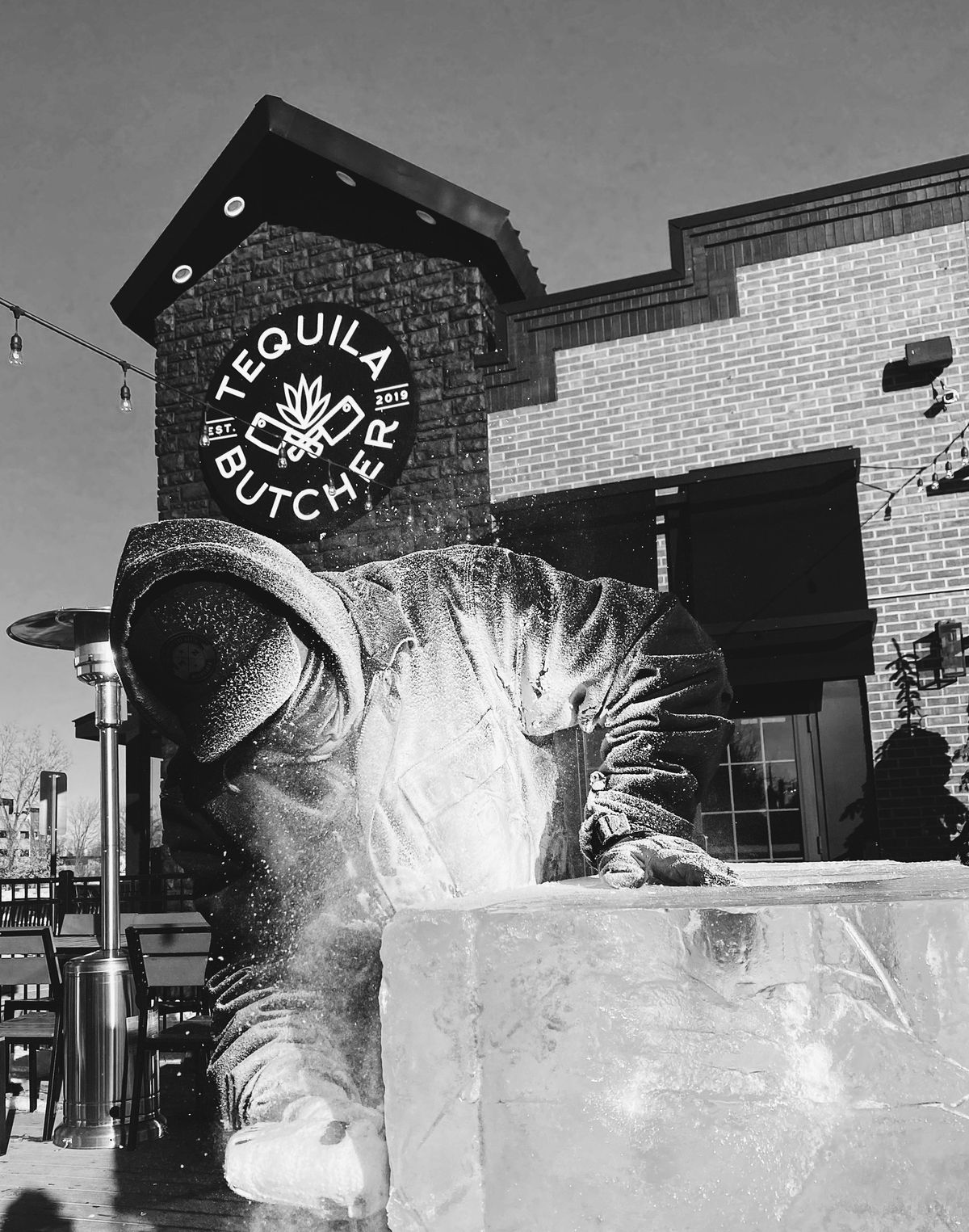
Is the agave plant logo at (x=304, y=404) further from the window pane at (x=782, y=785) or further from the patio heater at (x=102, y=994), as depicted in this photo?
the window pane at (x=782, y=785)

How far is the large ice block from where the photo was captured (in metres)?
0.86

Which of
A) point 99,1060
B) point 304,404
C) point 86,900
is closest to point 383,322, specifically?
point 304,404

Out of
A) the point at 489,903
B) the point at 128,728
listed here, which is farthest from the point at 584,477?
the point at 489,903

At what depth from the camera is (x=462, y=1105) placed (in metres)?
0.89

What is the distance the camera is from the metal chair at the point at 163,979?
14.4 feet

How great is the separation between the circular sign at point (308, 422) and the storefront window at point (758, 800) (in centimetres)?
310

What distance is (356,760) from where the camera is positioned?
132cm

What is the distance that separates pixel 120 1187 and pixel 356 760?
3142 millimetres

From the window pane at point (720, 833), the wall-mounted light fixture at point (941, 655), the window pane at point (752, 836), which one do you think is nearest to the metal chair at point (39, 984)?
the window pane at point (720, 833)

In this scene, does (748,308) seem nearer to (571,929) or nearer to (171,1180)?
(171,1180)

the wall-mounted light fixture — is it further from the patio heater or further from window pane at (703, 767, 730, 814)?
the patio heater

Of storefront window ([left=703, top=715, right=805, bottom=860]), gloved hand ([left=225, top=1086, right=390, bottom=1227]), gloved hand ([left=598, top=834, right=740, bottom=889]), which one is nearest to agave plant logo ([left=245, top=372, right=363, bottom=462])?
storefront window ([left=703, top=715, right=805, bottom=860])

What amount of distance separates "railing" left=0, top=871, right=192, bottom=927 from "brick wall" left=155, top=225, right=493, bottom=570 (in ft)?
9.78

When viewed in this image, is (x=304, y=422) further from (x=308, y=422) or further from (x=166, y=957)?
(x=166, y=957)
